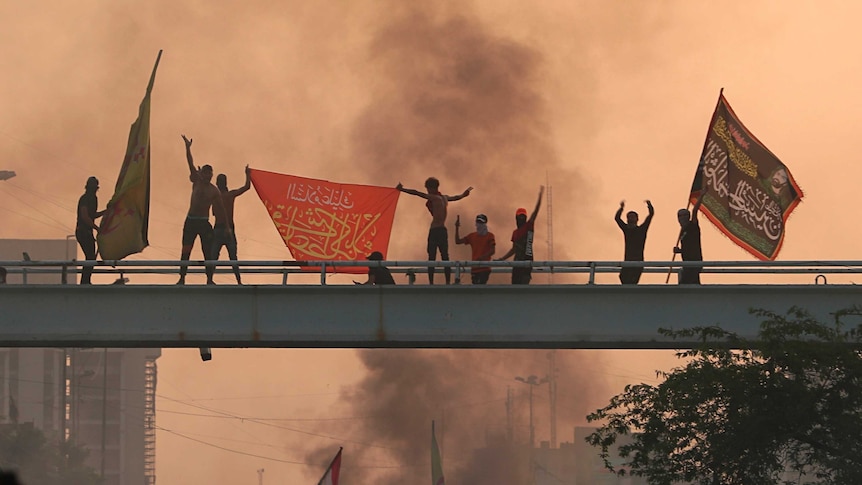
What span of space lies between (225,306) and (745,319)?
7.20 m

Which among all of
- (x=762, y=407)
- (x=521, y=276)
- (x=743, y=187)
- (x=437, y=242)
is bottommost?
(x=762, y=407)

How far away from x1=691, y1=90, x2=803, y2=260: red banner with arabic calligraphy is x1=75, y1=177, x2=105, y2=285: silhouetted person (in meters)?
8.91

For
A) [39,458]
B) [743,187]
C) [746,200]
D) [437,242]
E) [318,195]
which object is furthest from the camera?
[39,458]

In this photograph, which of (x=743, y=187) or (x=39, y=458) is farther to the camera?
(x=39, y=458)

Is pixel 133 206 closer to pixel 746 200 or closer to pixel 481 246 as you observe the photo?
pixel 481 246

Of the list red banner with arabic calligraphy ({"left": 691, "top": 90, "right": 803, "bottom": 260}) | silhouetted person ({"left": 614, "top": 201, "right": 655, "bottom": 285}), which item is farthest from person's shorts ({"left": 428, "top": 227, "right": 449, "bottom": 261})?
red banner with arabic calligraphy ({"left": 691, "top": 90, "right": 803, "bottom": 260})

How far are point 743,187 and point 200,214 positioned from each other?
825cm

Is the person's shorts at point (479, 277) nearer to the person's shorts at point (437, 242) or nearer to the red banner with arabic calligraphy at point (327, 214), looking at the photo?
the person's shorts at point (437, 242)

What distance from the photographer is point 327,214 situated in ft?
78.9

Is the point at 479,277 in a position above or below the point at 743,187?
below

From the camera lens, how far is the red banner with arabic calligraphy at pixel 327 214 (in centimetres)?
2383

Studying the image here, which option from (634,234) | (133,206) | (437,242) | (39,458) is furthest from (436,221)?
(39,458)

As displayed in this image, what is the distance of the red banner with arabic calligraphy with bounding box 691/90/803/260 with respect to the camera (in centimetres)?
2489

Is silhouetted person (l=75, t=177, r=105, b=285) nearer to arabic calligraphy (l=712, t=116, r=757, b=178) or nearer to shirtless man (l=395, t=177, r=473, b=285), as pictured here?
shirtless man (l=395, t=177, r=473, b=285)
